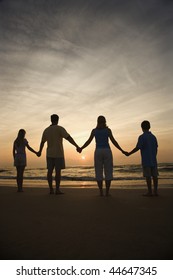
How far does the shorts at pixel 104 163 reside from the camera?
7.07 m

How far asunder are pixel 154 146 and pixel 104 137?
1.49m

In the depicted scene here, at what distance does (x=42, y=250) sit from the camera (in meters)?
2.70

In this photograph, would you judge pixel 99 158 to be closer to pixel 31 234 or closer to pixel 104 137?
pixel 104 137

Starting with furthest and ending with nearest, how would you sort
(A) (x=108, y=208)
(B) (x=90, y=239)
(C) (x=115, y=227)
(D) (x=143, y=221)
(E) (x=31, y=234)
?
1. (A) (x=108, y=208)
2. (D) (x=143, y=221)
3. (C) (x=115, y=227)
4. (E) (x=31, y=234)
5. (B) (x=90, y=239)

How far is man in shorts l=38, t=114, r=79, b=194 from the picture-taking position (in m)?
7.73

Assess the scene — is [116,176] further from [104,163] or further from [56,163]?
[104,163]

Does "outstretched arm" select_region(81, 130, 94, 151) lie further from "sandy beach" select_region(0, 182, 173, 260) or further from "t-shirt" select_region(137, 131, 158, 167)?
"sandy beach" select_region(0, 182, 173, 260)

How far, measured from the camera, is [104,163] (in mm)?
7117

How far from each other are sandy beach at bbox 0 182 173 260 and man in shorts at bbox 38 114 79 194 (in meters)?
2.91

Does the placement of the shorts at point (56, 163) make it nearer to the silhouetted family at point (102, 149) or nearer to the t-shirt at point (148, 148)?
the silhouetted family at point (102, 149)

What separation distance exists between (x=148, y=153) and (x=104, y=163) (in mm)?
1299

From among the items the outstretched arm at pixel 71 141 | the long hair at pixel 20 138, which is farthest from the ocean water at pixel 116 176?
the long hair at pixel 20 138

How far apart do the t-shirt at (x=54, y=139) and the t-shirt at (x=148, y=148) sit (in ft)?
7.86

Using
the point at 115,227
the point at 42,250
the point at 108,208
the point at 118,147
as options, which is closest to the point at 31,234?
the point at 42,250
